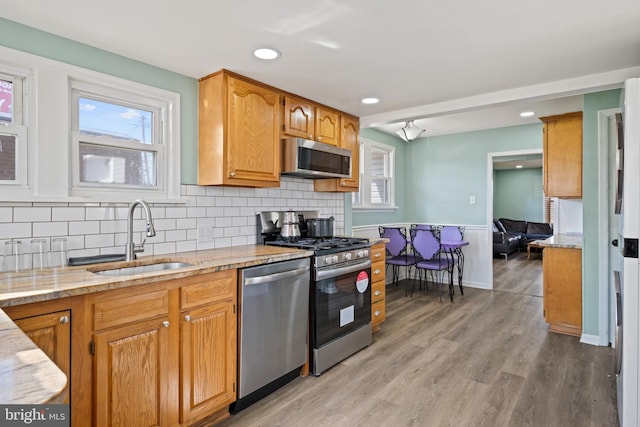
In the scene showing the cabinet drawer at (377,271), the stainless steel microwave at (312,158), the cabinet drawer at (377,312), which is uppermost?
the stainless steel microwave at (312,158)

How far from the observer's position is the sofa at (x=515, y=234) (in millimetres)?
7871

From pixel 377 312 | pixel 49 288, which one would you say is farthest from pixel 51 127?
pixel 377 312

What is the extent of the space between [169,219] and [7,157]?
36.5 inches

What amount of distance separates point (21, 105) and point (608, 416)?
12.2 ft

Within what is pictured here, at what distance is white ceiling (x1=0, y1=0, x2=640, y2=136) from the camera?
1.79 m

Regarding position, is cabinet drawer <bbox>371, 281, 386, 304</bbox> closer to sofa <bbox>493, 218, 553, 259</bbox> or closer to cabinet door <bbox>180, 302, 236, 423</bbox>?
cabinet door <bbox>180, 302, 236, 423</bbox>

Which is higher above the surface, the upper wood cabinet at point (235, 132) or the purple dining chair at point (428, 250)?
the upper wood cabinet at point (235, 132)

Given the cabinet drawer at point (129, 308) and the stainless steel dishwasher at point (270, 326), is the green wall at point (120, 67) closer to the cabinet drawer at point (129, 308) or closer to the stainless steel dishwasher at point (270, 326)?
the stainless steel dishwasher at point (270, 326)

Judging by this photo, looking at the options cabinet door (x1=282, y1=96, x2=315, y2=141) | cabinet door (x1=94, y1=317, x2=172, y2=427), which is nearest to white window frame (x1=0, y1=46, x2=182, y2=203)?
cabinet door (x1=94, y1=317, x2=172, y2=427)

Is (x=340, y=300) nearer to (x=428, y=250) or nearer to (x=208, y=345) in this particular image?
(x=208, y=345)

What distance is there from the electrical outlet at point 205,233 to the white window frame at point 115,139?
388mm

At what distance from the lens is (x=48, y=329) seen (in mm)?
1428

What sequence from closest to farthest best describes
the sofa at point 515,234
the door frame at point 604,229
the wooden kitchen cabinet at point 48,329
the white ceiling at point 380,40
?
the wooden kitchen cabinet at point 48,329
the white ceiling at point 380,40
the door frame at point 604,229
the sofa at point 515,234

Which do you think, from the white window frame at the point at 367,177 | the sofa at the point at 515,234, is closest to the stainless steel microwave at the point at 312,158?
the white window frame at the point at 367,177
